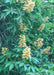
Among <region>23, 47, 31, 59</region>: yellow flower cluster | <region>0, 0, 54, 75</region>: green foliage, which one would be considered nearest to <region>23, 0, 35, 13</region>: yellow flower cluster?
<region>0, 0, 54, 75</region>: green foliage

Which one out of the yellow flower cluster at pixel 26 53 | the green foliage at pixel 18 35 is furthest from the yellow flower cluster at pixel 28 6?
the yellow flower cluster at pixel 26 53

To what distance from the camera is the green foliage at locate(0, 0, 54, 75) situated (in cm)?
188

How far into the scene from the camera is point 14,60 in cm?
195

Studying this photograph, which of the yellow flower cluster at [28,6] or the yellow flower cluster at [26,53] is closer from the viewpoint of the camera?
the yellow flower cluster at [26,53]

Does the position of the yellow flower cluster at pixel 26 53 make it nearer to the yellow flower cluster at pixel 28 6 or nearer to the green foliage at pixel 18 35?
the green foliage at pixel 18 35

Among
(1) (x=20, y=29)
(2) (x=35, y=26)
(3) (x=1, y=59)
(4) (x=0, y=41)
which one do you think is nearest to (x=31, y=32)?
(2) (x=35, y=26)

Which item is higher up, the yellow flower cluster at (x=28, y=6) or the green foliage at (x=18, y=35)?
the yellow flower cluster at (x=28, y=6)

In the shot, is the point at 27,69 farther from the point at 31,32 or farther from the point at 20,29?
the point at 31,32

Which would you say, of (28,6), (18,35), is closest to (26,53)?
(18,35)

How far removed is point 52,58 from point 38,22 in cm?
124

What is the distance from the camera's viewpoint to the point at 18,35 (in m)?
2.18

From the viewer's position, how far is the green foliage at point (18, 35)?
1.88 m

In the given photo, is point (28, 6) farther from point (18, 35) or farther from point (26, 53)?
point (26, 53)

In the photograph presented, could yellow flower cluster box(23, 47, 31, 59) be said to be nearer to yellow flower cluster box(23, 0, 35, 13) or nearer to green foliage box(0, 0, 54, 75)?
green foliage box(0, 0, 54, 75)
